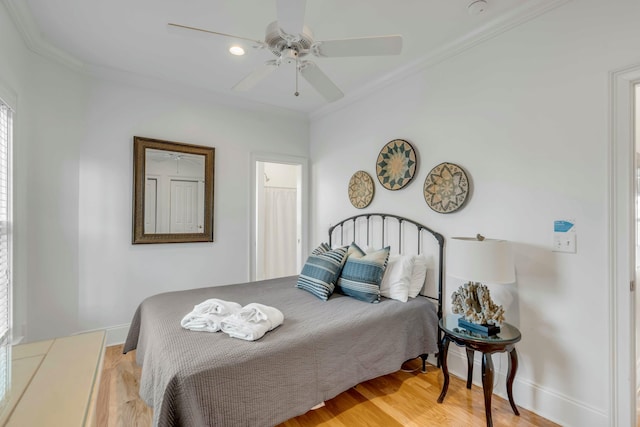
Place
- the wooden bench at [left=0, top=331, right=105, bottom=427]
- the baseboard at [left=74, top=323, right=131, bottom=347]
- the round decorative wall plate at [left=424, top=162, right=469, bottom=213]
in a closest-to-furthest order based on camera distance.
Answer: the wooden bench at [left=0, top=331, right=105, bottom=427] → the round decorative wall plate at [left=424, top=162, right=469, bottom=213] → the baseboard at [left=74, top=323, right=131, bottom=347]

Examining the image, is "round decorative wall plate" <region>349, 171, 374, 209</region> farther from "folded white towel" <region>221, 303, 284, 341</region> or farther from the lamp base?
"folded white towel" <region>221, 303, 284, 341</region>

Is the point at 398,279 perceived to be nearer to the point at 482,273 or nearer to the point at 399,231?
the point at 399,231

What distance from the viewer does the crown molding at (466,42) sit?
1979 mm

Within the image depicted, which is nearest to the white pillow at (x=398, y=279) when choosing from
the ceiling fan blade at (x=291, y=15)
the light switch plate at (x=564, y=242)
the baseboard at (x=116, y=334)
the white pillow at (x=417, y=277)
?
the white pillow at (x=417, y=277)

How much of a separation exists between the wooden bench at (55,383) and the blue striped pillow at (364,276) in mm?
1715

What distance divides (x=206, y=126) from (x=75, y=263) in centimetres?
190

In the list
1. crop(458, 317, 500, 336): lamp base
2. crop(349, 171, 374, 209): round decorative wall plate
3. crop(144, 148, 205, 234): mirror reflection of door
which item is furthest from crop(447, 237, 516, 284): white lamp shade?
crop(144, 148, 205, 234): mirror reflection of door

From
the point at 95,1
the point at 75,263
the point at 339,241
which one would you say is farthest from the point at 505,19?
the point at 75,263

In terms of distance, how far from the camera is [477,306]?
78.5 inches

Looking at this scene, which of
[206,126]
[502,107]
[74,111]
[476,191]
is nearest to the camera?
[502,107]

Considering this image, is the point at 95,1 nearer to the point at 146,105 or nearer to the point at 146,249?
the point at 146,105

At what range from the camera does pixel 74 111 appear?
9.25 ft

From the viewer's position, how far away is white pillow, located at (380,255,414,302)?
249 centimetres

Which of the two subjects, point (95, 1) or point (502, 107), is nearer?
point (95, 1)
